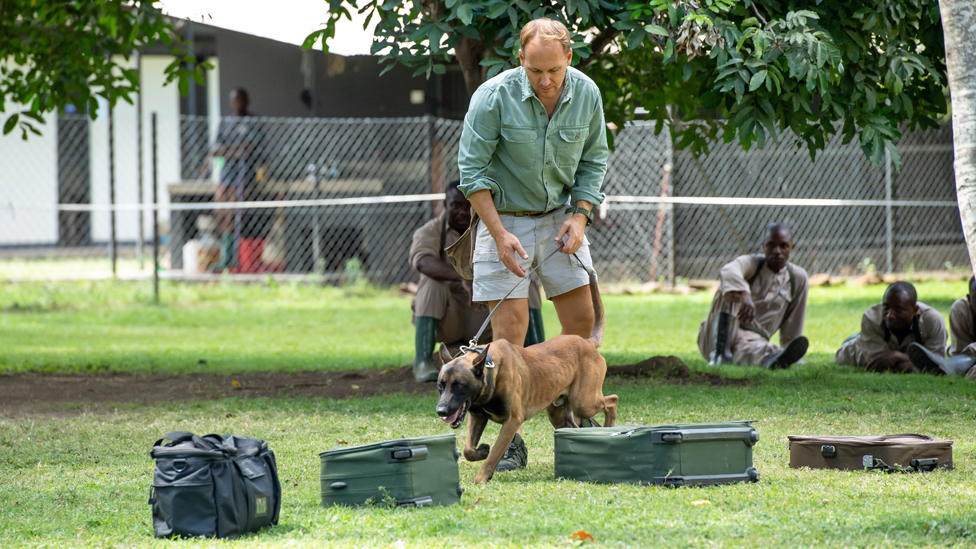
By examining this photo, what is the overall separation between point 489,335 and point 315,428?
72.3 inches

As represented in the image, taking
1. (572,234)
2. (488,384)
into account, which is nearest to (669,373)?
(572,234)

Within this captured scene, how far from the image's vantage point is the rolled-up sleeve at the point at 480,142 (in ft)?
14.8

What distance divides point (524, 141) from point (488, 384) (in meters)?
1.18

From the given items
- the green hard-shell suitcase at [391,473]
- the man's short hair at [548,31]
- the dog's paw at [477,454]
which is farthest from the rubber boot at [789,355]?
the green hard-shell suitcase at [391,473]

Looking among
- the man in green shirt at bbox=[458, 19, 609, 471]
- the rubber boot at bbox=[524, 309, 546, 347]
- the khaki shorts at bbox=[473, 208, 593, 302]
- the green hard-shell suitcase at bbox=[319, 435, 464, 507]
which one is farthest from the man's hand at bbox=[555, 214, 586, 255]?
the rubber boot at bbox=[524, 309, 546, 347]

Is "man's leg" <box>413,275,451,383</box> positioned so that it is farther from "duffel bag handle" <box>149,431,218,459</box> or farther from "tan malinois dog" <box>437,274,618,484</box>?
"duffel bag handle" <box>149,431,218,459</box>

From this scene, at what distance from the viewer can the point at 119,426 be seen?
19.2ft

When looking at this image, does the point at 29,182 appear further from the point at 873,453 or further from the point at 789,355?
the point at 873,453

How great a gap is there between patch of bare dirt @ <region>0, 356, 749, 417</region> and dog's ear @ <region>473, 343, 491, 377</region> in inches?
122

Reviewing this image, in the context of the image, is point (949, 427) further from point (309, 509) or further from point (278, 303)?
point (278, 303)

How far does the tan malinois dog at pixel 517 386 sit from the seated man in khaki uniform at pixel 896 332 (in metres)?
3.38

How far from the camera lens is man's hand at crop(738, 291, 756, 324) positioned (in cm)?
805

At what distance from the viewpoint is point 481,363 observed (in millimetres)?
3934

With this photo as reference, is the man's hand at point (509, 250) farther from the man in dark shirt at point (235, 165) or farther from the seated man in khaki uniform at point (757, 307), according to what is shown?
the man in dark shirt at point (235, 165)
